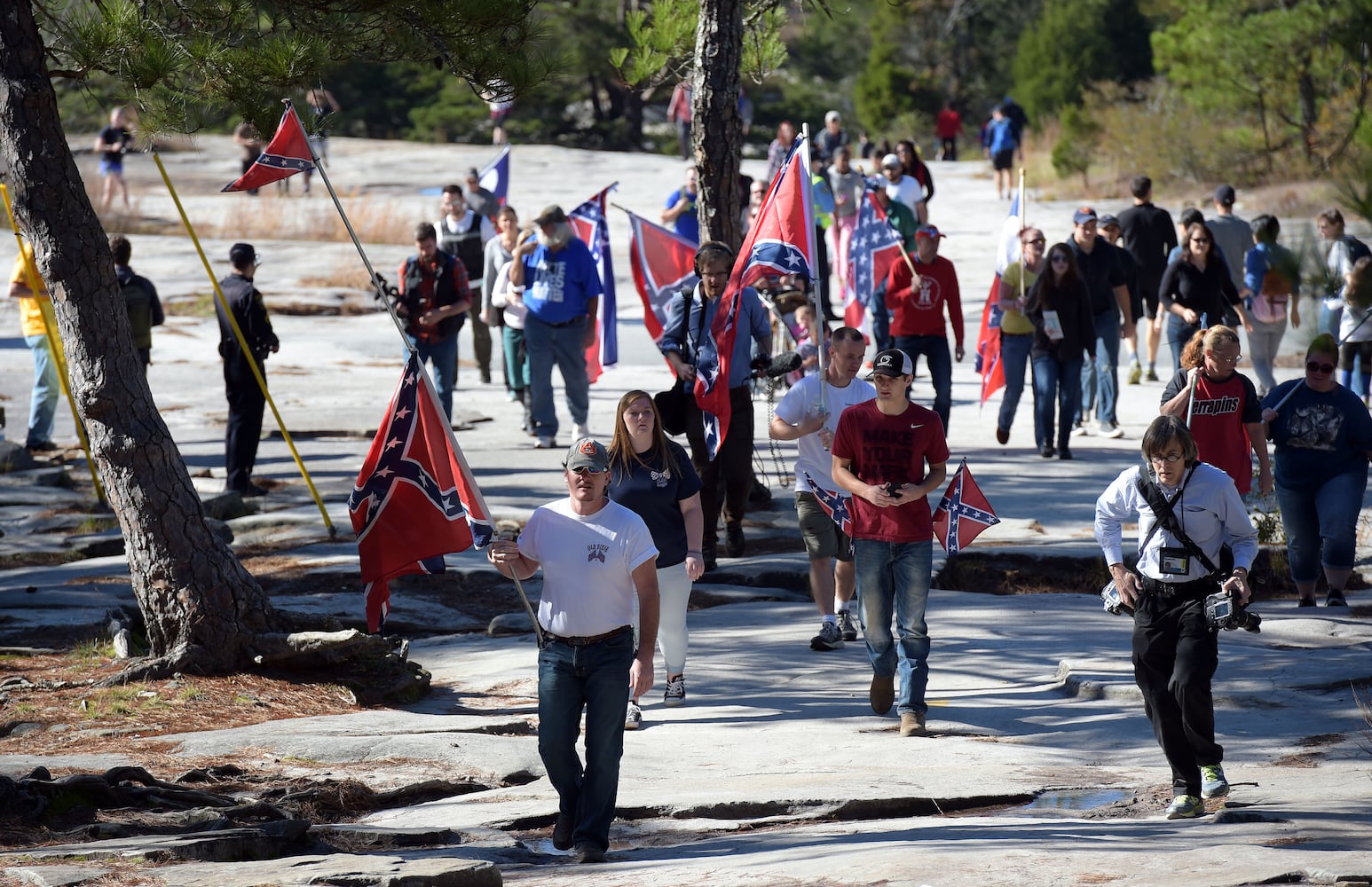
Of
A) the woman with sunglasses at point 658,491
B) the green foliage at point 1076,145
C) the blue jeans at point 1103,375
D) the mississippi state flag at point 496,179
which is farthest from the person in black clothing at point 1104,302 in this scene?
the green foliage at point 1076,145

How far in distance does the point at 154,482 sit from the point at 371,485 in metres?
1.24

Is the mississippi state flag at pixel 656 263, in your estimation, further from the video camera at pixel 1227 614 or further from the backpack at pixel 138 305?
the video camera at pixel 1227 614

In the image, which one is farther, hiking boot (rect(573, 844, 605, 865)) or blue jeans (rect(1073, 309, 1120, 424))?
blue jeans (rect(1073, 309, 1120, 424))

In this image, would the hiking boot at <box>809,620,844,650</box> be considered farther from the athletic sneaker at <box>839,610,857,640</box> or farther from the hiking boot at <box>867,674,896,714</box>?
the hiking boot at <box>867,674,896,714</box>

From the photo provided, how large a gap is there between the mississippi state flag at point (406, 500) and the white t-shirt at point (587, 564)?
1896mm

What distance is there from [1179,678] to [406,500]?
3812 millimetres

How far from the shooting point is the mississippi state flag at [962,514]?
8.38 metres

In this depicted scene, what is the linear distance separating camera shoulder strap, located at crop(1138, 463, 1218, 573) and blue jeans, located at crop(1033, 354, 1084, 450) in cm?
726

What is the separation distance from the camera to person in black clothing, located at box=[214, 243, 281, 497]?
43.0 ft

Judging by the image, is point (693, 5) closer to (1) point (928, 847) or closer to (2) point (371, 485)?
(2) point (371, 485)

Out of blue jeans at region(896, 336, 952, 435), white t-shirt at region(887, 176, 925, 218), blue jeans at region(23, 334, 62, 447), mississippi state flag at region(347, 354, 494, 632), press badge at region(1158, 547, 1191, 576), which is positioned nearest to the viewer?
press badge at region(1158, 547, 1191, 576)

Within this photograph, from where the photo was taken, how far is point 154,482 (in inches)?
341

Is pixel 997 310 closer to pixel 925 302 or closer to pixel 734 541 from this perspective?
pixel 925 302

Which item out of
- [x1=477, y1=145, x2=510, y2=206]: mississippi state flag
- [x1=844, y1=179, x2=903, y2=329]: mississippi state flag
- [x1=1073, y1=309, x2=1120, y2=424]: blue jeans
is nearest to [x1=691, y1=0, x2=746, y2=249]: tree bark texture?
[x1=844, y1=179, x2=903, y2=329]: mississippi state flag
